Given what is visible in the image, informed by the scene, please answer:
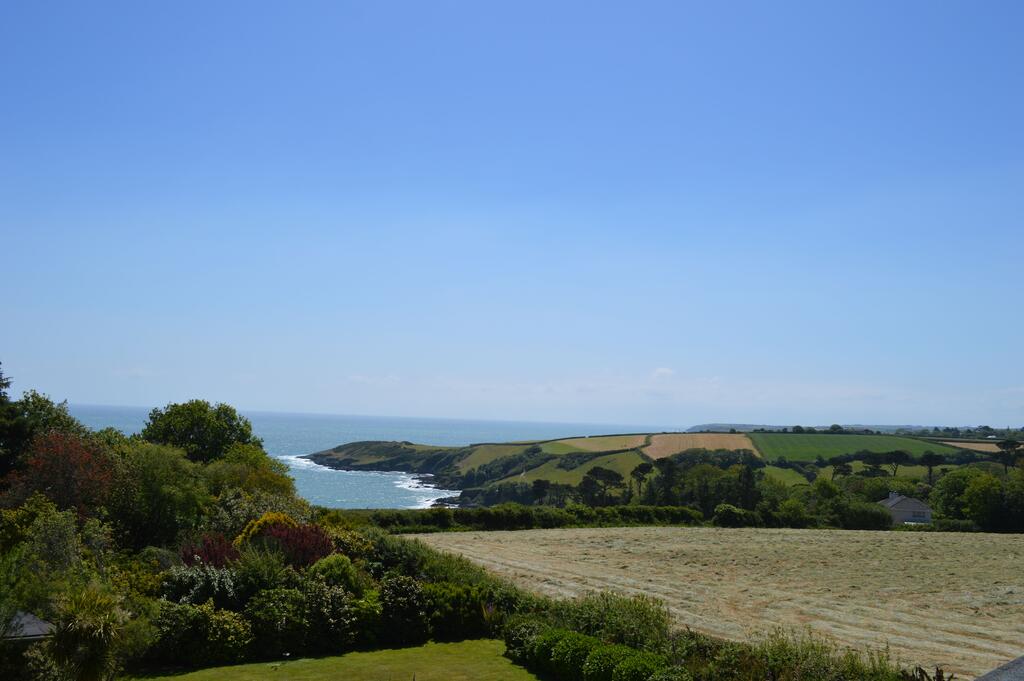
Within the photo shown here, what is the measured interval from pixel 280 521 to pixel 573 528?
2889cm

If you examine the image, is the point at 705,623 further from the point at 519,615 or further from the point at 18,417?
the point at 18,417

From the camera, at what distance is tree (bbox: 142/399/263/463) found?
48250mm

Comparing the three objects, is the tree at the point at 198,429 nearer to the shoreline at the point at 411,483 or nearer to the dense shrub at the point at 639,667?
the shoreline at the point at 411,483

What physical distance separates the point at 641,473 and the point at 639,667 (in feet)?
264

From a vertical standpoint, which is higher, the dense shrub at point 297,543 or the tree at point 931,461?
the dense shrub at point 297,543

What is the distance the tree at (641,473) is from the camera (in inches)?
3459

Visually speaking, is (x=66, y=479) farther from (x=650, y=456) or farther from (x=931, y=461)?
(x=931, y=461)

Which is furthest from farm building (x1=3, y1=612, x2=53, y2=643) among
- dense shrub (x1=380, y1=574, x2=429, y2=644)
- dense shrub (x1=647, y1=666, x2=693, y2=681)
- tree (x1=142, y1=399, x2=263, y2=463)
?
tree (x1=142, y1=399, x2=263, y2=463)

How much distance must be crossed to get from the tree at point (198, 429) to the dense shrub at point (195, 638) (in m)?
34.2

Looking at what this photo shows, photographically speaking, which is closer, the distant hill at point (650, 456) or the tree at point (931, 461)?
the tree at point (931, 461)

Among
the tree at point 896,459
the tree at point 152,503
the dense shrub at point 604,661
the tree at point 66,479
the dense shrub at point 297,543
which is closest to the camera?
the dense shrub at point 604,661

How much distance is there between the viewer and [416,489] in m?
115

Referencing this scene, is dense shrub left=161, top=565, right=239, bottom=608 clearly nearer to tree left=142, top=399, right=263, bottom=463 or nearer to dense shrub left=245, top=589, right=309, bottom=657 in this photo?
dense shrub left=245, top=589, right=309, bottom=657

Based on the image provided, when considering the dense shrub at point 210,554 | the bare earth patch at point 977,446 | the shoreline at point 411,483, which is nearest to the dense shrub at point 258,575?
the dense shrub at point 210,554
